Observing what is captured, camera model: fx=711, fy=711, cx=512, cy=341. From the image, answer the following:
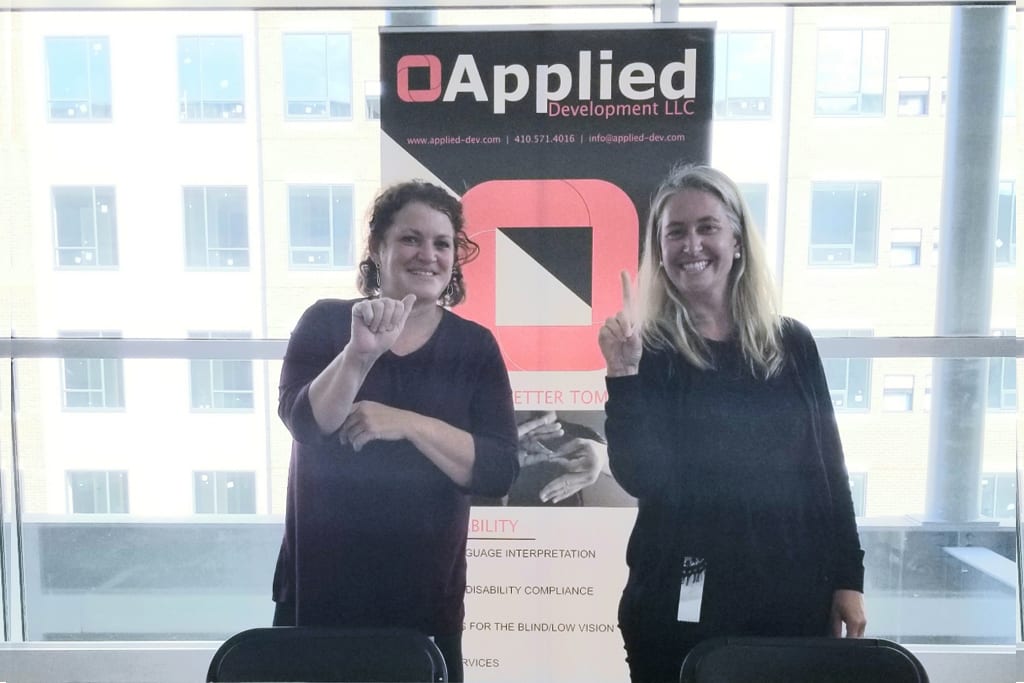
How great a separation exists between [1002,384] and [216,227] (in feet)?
10.1

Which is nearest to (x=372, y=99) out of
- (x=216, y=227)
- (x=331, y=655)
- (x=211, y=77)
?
(x=211, y=77)

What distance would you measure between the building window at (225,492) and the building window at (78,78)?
57.0 inches

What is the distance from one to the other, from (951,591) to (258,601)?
2.75 metres

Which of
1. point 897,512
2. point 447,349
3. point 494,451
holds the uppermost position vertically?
point 447,349

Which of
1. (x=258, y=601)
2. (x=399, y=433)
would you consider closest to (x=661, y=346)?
(x=399, y=433)

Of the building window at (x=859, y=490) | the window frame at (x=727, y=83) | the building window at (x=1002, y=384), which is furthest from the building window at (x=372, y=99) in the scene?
the building window at (x=1002, y=384)

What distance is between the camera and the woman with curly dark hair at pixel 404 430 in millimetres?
2504

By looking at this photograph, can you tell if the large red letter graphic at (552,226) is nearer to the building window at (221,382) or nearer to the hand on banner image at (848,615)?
the building window at (221,382)

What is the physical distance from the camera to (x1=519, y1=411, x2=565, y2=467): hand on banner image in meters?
2.51

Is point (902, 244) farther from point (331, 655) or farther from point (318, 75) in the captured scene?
point (331, 655)

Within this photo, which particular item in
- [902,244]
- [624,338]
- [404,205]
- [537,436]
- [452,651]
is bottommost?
[452,651]

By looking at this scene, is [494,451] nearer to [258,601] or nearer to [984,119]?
[258,601]

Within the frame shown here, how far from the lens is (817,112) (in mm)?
2619

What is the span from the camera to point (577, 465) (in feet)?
8.23
